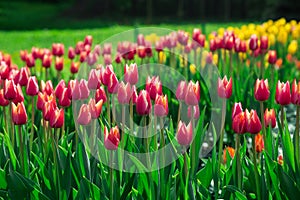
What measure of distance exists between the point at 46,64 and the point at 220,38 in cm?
154

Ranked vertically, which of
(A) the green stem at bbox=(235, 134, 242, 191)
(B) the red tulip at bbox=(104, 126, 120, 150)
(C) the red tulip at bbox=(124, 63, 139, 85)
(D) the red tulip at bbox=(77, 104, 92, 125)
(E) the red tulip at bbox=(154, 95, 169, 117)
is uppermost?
(C) the red tulip at bbox=(124, 63, 139, 85)

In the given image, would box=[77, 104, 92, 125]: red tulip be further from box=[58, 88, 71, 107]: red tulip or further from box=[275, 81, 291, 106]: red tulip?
box=[275, 81, 291, 106]: red tulip

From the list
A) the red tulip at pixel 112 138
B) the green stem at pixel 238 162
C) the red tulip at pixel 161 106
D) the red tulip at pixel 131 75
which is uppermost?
the red tulip at pixel 131 75

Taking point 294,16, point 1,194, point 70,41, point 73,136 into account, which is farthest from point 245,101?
point 294,16

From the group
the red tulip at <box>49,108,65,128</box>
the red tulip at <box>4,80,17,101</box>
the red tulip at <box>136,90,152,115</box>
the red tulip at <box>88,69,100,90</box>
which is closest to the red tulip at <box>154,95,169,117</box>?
the red tulip at <box>136,90,152,115</box>

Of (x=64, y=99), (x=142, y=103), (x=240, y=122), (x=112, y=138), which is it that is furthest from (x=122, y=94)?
(x=240, y=122)

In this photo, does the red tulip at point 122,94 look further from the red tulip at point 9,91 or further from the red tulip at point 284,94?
the red tulip at point 284,94

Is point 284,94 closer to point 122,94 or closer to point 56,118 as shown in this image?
point 122,94

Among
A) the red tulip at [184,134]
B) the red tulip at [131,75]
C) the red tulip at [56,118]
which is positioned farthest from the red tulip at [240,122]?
the red tulip at [56,118]

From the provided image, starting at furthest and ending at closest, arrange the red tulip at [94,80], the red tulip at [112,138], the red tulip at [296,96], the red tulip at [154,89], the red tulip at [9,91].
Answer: the red tulip at [94,80] → the red tulip at [9,91] → the red tulip at [154,89] → the red tulip at [296,96] → the red tulip at [112,138]

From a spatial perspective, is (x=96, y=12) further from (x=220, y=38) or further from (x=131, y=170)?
(x=131, y=170)

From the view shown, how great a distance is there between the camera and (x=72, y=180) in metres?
3.01

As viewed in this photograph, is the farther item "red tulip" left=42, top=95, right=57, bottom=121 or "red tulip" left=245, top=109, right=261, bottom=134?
"red tulip" left=42, top=95, right=57, bottom=121

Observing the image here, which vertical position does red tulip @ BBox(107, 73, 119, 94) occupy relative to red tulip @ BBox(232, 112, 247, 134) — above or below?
above
